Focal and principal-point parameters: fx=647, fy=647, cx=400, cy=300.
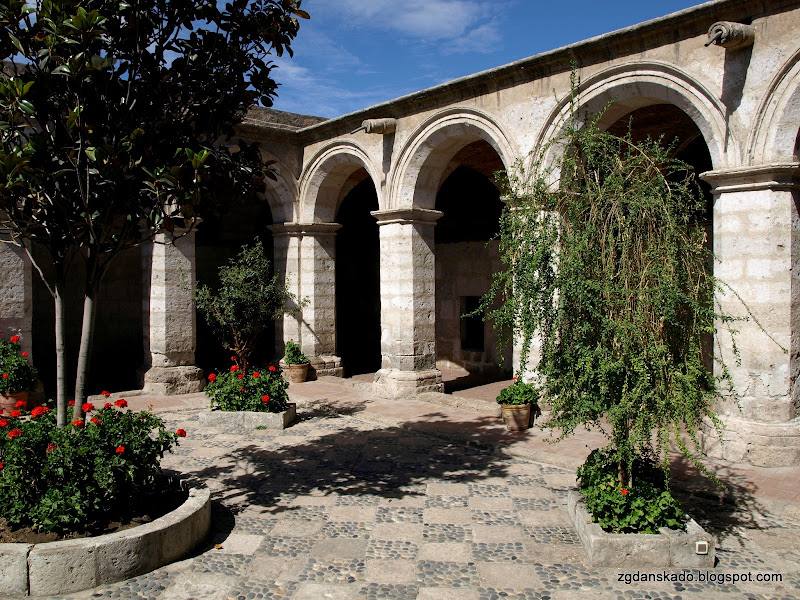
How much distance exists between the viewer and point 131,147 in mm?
4203

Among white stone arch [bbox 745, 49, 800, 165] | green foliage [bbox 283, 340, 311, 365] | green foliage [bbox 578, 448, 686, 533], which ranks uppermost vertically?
white stone arch [bbox 745, 49, 800, 165]

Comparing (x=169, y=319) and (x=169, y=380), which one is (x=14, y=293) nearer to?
(x=169, y=319)

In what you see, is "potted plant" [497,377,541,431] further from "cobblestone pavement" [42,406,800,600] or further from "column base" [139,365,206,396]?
→ "column base" [139,365,206,396]

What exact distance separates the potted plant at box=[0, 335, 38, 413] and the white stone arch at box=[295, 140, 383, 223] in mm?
5072

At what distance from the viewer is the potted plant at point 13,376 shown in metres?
8.98

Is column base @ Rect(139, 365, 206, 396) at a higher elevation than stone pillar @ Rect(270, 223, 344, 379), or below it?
below

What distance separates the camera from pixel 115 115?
176 inches

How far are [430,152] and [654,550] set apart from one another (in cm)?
689

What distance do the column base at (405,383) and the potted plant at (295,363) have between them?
183 centimetres

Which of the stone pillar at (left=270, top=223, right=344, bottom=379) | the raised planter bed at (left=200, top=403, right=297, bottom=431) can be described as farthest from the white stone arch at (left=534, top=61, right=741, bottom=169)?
the stone pillar at (left=270, top=223, right=344, bottom=379)

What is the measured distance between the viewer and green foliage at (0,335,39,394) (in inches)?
353

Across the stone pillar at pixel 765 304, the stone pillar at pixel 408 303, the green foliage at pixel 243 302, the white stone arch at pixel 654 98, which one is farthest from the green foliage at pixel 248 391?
the stone pillar at pixel 765 304

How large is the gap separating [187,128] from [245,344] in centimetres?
457

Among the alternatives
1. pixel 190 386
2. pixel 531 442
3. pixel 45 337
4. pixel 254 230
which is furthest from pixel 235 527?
pixel 254 230
